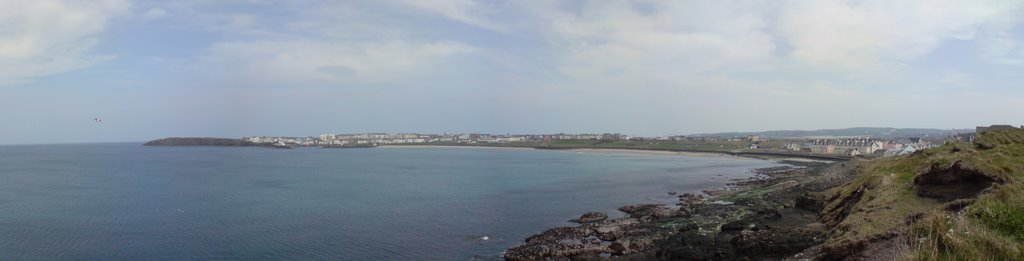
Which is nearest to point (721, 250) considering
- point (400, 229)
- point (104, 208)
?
point (400, 229)

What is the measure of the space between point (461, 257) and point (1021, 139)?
36.0 metres

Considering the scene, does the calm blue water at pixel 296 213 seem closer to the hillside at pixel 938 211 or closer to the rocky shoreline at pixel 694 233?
the rocky shoreline at pixel 694 233

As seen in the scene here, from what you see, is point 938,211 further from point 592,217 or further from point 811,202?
point 592,217

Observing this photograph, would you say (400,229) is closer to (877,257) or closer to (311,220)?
(311,220)

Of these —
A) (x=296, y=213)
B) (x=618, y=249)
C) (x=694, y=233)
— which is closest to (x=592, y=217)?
(x=694, y=233)

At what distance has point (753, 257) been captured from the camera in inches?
807

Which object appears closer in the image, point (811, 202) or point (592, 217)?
point (811, 202)

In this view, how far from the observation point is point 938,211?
1470cm

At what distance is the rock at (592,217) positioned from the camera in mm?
33953

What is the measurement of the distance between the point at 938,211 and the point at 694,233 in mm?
12413

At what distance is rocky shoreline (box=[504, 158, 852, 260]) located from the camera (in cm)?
2150

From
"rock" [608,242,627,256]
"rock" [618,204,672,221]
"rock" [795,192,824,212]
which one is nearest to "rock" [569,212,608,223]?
"rock" [618,204,672,221]

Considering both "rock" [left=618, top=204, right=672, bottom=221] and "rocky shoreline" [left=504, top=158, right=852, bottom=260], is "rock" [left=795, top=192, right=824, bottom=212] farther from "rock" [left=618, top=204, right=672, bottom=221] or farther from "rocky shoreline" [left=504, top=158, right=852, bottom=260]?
"rock" [left=618, top=204, right=672, bottom=221]

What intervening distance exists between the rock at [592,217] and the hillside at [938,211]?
→ 12001 mm
